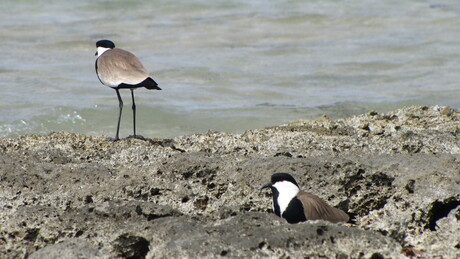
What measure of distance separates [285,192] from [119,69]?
2.80 metres

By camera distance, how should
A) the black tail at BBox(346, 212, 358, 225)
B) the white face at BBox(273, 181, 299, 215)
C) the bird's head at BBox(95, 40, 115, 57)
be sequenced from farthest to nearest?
the bird's head at BBox(95, 40, 115, 57), the black tail at BBox(346, 212, 358, 225), the white face at BBox(273, 181, 299, 215)

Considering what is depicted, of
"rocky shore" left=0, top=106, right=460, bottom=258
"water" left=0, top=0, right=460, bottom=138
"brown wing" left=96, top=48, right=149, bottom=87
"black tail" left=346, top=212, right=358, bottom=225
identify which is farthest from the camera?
"water" left=0, top=0, right=460, bottom=138

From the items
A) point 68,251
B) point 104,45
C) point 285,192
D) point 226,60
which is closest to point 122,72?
point 104,45

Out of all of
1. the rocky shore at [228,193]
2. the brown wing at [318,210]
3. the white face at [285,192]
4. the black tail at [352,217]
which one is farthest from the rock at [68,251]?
the black tail at [352,217]

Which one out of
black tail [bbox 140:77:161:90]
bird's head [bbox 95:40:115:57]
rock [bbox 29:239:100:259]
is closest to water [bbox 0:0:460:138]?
bird's head [bbox 95:40:115:57]

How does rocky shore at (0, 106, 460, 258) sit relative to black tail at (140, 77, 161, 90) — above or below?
below

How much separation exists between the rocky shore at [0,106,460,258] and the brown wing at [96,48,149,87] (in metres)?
0.84

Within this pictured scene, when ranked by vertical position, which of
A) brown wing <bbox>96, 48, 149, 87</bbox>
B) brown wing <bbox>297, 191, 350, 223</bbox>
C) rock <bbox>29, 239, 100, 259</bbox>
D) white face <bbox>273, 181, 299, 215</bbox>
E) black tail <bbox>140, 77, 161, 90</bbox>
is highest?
brown wing <bbox>96, 48, 149, 87</bbox>

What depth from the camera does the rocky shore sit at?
154 inches

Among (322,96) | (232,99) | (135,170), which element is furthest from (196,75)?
(135,170)

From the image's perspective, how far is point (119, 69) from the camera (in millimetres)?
6895

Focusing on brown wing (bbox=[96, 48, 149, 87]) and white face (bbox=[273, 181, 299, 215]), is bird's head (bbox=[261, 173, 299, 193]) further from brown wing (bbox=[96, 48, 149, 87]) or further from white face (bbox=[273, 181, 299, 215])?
brown wing (bbox=[96, 48, 149, 87])

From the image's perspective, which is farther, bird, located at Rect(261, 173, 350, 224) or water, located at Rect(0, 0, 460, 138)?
water, located at Rect(0, 0, 460, 138)

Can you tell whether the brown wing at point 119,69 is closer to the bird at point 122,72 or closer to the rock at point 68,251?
the bird at point 122,72
